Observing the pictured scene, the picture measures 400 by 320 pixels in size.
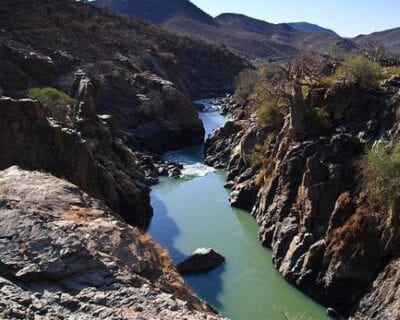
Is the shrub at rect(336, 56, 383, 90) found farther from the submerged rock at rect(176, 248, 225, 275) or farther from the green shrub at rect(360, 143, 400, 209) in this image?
the submerged rock at rect(176, 248, 225, 275)

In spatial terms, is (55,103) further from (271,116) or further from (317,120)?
(317,120)

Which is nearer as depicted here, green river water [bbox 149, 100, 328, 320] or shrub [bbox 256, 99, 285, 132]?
green river water [bbox 149, 100, 328, 320]

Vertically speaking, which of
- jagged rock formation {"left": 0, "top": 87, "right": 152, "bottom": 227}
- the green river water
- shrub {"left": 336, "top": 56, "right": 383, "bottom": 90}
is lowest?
the green river water

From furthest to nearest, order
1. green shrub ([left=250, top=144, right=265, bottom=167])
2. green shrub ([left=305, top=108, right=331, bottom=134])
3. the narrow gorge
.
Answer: green shrub ([left=250, top=144, right=265, bottom=167]) < green shrub ([left=305, top=108, right=331, bottom=134]) < the narrow gorge

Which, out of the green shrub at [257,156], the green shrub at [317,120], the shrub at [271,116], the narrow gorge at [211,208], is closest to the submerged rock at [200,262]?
the narrow gorge at [211,208]

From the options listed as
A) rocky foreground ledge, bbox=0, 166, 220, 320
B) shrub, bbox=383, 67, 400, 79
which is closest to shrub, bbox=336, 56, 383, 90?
shrub, bbox=383, 67, 400, 79

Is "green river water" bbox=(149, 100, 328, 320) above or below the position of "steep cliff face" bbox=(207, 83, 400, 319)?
below

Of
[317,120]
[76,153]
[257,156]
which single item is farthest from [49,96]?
[317,120]

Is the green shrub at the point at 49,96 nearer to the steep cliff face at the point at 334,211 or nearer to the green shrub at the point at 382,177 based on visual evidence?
the steep cliff face at the point at 334,211
